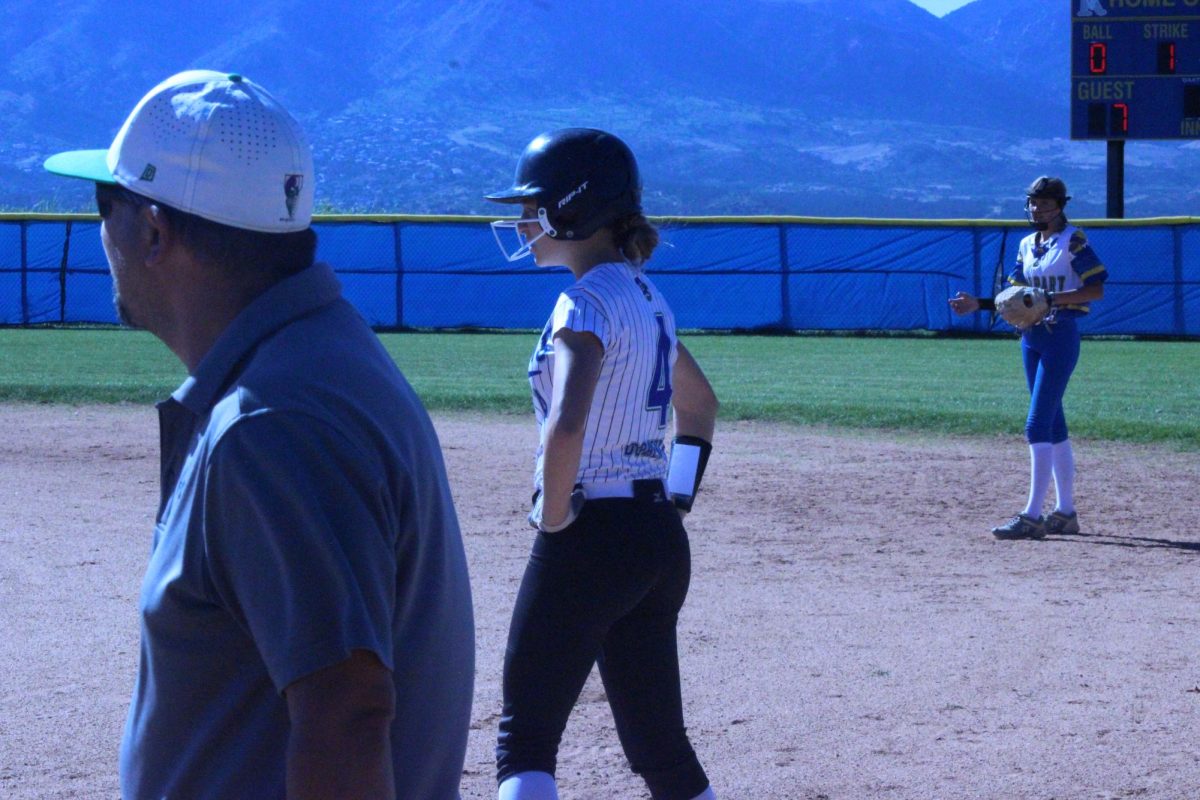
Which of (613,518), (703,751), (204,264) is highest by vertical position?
(204,264)

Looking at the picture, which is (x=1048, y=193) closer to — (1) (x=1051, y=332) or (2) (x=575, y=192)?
A: (1) (x=1051, y=332)

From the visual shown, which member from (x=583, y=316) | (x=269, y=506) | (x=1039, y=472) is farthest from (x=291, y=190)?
(x=1039, y=472)

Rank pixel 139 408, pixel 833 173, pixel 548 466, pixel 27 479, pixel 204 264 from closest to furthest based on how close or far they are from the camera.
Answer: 1. pixel 204 264
2. pixel 548 466
3. pixel 27 479
4. pixel 139 408
5. pixel 833 173

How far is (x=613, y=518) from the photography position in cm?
340

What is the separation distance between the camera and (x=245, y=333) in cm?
193

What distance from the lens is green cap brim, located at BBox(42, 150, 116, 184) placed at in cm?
203

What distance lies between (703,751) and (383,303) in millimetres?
23936

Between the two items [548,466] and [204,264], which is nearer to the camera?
[204,264]

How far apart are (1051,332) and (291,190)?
22.1 feet

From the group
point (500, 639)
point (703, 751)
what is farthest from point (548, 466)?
point (500, 639)

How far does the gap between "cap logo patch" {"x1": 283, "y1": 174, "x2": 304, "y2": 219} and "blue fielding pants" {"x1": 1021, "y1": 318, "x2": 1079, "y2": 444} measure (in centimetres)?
666

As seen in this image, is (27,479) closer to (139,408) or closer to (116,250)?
(139,408)

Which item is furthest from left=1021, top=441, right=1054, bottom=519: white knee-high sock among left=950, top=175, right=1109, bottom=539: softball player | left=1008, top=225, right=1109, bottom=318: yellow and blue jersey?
left=1008, top=225, right=1109, bottom=318: yellow and blue jersey

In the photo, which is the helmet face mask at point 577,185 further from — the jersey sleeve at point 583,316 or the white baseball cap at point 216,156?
the white baseball cap at point 216,156
